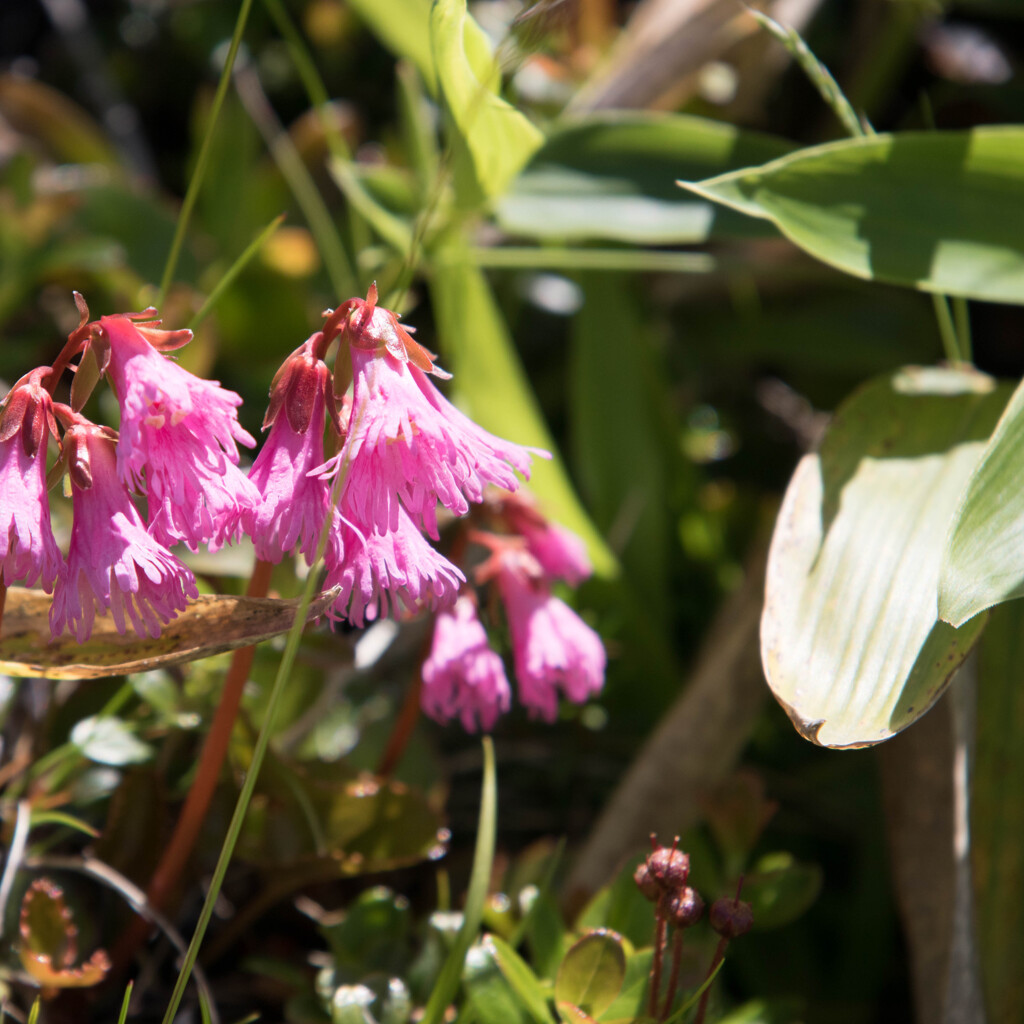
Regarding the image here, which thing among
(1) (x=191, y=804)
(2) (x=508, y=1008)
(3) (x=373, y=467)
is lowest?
(2) (x=508, y=1008)

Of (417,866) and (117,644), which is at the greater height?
(117,644)

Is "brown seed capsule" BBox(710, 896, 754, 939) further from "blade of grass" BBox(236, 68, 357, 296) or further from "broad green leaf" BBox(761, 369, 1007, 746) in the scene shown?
"blade of grass" BBox(236, 68, 357, 296)

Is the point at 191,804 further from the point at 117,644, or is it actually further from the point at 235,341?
the point at 235,341

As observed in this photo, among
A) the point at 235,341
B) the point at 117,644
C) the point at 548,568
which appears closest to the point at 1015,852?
the point at 548,568

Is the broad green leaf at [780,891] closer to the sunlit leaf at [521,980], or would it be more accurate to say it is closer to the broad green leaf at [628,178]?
the sunlit leaf at [521,980]

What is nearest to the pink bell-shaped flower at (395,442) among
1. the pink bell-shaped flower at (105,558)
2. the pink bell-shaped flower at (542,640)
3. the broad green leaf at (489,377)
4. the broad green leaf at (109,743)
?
the pink bell-shaped flower at (105,558)

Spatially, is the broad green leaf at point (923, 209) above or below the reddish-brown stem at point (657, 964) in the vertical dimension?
above

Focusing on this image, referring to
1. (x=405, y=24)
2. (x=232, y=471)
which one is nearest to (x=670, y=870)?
(x=232, y=471)
